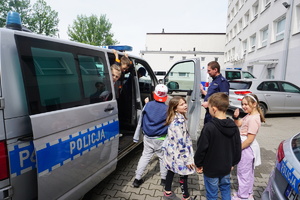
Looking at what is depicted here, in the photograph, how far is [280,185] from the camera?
156cm

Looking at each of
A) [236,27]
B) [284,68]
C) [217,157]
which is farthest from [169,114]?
[236,27]

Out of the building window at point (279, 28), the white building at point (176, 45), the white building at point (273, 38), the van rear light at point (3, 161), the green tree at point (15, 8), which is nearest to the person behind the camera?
the van rear light at point (3, 161)

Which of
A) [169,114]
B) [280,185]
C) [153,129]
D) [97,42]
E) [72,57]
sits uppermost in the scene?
[97,42]

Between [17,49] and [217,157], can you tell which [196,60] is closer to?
[217,157]

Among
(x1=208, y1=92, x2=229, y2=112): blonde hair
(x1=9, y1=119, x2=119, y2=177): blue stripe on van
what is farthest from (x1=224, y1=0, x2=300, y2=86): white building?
(x1=9, y1=119, x2=119, y2=177): blue stripe on van

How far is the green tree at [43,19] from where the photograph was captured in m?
21.5

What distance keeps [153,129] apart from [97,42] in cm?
2832

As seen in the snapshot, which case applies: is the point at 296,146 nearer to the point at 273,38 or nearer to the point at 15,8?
the point at 273,38

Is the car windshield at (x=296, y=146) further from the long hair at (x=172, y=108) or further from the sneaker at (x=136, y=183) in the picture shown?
the sneaker at (x=136, y=183)

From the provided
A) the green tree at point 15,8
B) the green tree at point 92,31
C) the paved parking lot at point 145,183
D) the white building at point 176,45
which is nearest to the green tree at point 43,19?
the green tree at point 15,8

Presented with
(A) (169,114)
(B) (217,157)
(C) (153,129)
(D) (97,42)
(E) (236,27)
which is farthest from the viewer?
(D) (97,42)

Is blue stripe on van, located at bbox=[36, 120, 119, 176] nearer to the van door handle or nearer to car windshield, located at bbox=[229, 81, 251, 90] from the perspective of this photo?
the van door handle

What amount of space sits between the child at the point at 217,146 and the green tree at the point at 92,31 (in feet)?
92.7

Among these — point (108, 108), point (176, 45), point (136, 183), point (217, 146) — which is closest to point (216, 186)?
point (217, 146)
